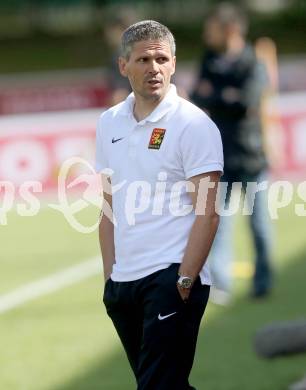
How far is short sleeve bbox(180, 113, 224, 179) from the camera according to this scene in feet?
17.7

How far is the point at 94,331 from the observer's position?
9508 millimetres

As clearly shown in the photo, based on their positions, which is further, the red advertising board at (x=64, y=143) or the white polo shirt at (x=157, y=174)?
the red advertising board at (x=64, y=143)

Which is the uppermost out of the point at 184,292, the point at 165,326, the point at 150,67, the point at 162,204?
the point at 150,67

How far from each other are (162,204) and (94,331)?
4.12 meters

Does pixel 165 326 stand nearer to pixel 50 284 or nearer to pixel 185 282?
pixel 185 282

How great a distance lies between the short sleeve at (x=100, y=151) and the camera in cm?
582

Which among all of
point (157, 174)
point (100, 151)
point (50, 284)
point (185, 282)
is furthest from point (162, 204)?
point (50, 284)

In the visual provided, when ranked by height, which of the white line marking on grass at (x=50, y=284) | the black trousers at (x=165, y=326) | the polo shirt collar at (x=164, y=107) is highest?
the polo shirt collar at (x=164, y=107)

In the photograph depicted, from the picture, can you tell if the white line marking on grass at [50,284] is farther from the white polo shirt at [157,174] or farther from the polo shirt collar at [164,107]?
the polo shirt collar at [164,107]

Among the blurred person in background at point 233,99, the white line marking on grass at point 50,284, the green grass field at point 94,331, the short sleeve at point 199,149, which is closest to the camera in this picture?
the short sleeve at point 199,149

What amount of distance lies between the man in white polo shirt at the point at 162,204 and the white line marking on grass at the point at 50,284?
491 centimetres

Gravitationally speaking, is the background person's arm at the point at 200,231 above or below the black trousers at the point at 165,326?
above

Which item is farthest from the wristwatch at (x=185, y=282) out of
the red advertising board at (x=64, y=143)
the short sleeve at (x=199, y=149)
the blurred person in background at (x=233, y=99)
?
the red advertising board at (x=64, y=143)

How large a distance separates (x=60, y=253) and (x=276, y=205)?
2.85m
